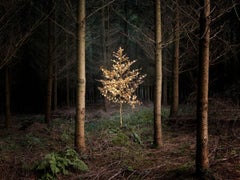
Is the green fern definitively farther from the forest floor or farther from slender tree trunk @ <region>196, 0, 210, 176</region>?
slender tree trunk @ <region>196, 0, 210, 176</region>

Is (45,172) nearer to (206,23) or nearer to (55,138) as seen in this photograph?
(206,23)

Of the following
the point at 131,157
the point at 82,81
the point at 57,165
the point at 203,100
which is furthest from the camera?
the point at 82,81

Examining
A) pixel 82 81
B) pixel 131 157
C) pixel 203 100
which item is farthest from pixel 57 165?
pixel 203 100

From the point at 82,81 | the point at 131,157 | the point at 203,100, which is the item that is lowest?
the point at 131,157

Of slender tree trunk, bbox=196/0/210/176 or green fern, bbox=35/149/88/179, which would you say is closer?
slender tree trunk, bbox=196/0/210/176

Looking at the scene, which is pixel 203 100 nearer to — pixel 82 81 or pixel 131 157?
pixel 131 157

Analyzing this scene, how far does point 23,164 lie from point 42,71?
2003cm

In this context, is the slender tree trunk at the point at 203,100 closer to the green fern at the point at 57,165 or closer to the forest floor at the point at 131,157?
the forest floor at the point at 131,157

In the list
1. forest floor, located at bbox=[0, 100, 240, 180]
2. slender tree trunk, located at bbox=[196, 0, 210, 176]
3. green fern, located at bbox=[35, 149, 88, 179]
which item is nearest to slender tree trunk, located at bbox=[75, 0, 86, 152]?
forest floor, located at bbox=[0, 100, 240, 180]

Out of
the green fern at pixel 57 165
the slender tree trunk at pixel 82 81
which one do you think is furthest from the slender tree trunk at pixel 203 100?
the slender tree trunk at pixel 82 81

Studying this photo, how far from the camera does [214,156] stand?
691 centimetres

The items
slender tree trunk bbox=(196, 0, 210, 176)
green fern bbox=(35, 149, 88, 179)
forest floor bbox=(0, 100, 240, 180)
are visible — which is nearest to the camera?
slender tree trunk bbox=(196, 0, 210, 176)

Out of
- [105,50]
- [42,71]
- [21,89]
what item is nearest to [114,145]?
[105,50]

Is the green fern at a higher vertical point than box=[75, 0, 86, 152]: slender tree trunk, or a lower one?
lower
